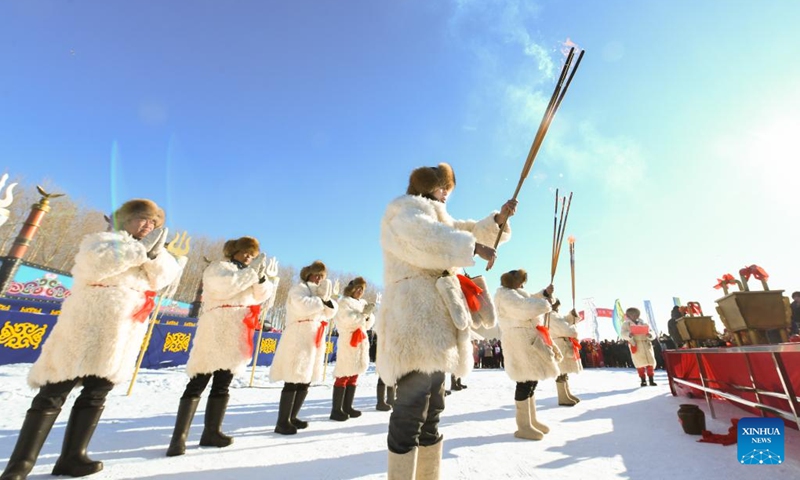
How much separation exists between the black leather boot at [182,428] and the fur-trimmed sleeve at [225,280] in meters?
0.94

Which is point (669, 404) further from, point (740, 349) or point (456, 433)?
point (456, 433)

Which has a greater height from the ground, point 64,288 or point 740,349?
point 64,288

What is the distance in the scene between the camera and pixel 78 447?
2.32 m

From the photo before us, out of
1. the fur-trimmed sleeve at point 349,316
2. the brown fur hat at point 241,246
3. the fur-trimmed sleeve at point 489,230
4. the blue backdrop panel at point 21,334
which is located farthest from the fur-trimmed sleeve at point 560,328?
the blue backdrop panel at point 21,334

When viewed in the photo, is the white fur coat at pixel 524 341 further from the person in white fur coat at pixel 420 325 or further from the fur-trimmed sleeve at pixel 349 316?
the person in white fur coat at pixel 420 325

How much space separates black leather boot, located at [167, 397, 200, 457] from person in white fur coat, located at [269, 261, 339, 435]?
3.12ft

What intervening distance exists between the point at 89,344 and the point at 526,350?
4026 mm

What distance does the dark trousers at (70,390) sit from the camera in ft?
7.18

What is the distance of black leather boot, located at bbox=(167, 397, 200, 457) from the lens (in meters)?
2.80

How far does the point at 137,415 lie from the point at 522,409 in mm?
4994

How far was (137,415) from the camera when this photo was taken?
4.50 meters

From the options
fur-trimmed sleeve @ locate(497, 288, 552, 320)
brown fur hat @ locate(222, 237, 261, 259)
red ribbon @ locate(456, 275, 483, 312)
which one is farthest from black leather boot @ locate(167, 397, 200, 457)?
fur-trimmed sleeve @ locate(497, 288, 552, 320)

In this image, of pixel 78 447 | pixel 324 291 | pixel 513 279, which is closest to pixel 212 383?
pixel 78 447

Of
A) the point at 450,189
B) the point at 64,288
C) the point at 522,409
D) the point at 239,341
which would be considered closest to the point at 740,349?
the point at 522,409
